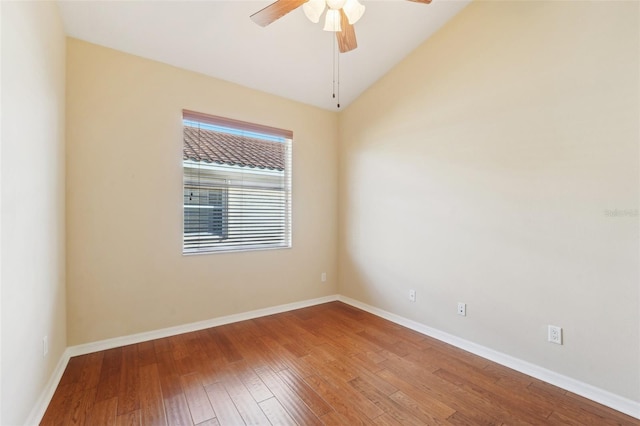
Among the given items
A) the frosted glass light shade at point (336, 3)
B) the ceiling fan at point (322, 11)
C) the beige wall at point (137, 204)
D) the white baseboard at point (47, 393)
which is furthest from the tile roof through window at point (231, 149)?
the white baseboard at point (47, 393)

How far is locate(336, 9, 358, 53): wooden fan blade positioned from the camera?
189 cm

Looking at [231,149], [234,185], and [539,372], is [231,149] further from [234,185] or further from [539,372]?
[539,372]

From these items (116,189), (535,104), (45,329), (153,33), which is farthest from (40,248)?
(535,104)

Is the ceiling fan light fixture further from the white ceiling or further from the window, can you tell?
the window

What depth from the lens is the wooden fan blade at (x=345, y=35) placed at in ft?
6.19

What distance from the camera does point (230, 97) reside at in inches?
121

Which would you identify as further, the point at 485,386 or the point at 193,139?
the point at 193,139

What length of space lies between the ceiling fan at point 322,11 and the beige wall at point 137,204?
1.44 meters

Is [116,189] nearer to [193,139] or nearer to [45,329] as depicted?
[193,139]

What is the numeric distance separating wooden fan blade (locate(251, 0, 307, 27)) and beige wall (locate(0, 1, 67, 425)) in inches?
47.7

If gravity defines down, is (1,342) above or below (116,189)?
below

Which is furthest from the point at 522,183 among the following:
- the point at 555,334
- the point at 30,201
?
the point at 30,201

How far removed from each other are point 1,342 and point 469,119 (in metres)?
3.37

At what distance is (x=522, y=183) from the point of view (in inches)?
86.7
